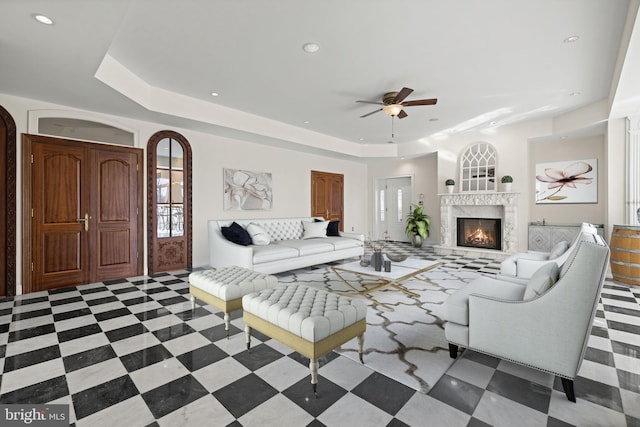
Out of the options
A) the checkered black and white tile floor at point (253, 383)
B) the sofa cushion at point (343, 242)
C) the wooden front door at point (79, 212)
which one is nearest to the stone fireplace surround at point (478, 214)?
the sofa cushion at point (343, 242)

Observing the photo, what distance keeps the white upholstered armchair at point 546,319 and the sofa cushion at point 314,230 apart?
4.04m

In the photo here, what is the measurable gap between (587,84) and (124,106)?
6.41 meters

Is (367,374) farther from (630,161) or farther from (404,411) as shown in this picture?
(630,161)

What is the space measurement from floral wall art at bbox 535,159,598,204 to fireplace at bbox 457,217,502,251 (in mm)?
990

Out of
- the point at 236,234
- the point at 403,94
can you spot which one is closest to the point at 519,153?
the point at 403,94

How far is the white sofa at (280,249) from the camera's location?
4367 mm

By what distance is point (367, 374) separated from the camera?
1.98m

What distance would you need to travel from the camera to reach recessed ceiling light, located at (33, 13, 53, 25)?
2.17 metres

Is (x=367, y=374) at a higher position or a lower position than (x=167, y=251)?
lower

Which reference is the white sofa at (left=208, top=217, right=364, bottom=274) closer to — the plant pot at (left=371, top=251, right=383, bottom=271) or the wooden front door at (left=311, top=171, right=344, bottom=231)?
the wooden front door at (left=311, top=171, right=344, bottom=231)

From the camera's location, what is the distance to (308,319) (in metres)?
1.81

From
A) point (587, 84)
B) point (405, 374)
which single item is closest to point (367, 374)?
point (405, 374)

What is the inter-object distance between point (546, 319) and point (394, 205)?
285 inches

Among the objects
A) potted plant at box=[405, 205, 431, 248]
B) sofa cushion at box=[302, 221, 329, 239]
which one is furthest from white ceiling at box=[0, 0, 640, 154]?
potted plant at box=[405, 205, 431, 248]
